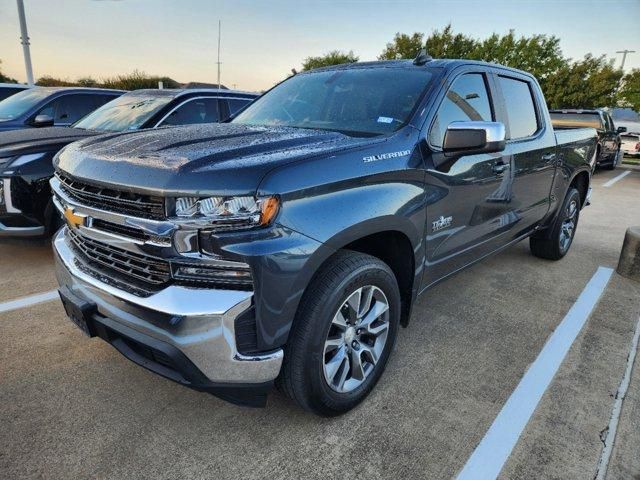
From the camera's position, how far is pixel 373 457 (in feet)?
6.95

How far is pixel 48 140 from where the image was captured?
426 centimetres

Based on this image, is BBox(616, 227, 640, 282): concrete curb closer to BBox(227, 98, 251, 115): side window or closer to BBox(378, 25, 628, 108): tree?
BBox(227, 98, 251, 115): side window

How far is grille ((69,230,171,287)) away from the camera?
6.09 ft

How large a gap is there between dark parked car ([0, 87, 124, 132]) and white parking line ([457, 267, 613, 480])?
6.62m

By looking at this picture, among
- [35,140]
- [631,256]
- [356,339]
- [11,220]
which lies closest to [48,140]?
[35,140]

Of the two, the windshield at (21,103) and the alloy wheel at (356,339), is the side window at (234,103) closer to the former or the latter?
the windshield at (21,103)

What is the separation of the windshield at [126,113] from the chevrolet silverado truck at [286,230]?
266 centimetres

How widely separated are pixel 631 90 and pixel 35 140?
93.3ft

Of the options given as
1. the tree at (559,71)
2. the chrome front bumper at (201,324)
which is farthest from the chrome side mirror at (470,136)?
the tree at (559,71)

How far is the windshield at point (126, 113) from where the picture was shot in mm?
5109

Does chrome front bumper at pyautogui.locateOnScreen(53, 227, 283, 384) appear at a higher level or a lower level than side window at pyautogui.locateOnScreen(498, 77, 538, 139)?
lower

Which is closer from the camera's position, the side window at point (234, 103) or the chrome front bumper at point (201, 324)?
the chrome front bumper at point (201, 324)

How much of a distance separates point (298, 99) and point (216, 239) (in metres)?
1.89

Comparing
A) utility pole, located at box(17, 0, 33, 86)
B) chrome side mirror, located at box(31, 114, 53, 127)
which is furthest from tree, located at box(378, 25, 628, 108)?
chrome side mirror, located at box(31, 114, 53, 127)
